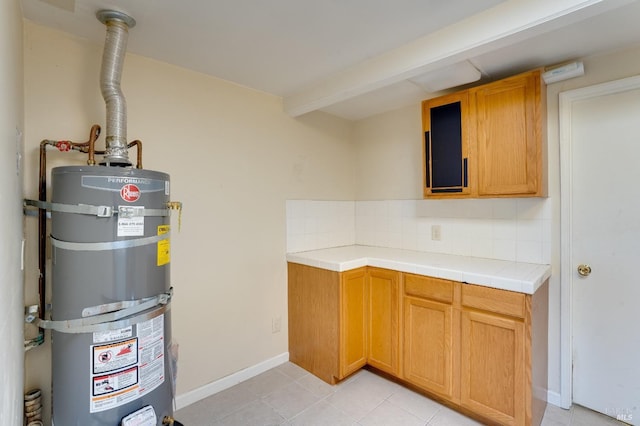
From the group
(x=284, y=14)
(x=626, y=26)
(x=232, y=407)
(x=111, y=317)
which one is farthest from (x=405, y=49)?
(x=232, y=407)

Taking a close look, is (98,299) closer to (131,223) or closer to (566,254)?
(131,223)

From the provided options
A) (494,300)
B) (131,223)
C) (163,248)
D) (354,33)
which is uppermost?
(354,33)

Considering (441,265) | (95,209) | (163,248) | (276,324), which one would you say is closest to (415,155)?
(441,265)

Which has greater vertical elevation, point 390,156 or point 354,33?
point 354,33

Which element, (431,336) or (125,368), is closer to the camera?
(125,368)

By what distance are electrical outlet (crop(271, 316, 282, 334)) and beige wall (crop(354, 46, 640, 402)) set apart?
148 centimetres

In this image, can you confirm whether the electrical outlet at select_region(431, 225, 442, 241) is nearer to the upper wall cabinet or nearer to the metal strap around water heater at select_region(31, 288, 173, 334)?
the upper wall cabinet

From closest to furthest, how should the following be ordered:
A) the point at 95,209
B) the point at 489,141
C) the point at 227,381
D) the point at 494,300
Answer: the point at 95,209
the point at 494,300
the point at 489,141
the point at 227,381

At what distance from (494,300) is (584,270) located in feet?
2.35

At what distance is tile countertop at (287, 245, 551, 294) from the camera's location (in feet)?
5.65

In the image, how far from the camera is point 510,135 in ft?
6.39

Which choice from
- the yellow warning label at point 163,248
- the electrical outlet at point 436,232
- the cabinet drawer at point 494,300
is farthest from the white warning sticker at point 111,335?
the electrical outlet at point 436,232

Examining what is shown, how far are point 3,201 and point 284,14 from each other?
1.33m

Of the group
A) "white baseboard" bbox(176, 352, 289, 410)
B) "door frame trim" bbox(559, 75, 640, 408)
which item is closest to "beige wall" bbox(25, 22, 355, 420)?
"white baseboard" bbox(176, 352, 289, 410)
